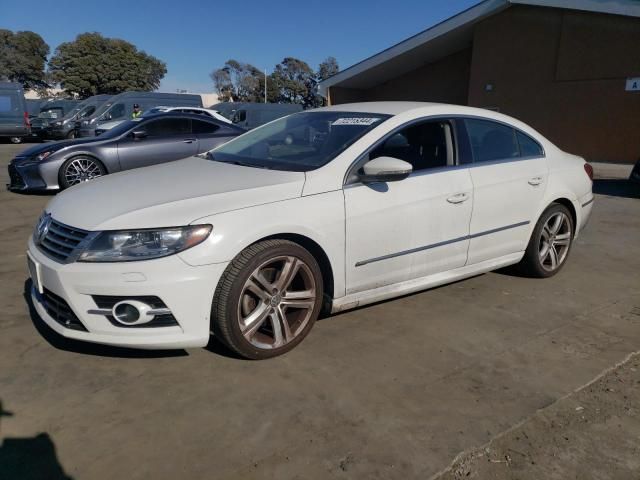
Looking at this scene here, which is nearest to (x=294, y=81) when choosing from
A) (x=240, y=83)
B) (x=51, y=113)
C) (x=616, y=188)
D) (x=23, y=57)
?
(x=240, y=83)

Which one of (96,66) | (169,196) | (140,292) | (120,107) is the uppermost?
(96,66)

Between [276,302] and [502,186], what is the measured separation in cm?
206

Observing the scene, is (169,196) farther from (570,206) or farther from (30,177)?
(30,177)

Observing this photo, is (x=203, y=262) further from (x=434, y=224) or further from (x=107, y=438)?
(x=434, y=224)

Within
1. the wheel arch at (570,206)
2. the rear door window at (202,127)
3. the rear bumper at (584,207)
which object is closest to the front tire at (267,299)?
the wheel arch at (570,206)

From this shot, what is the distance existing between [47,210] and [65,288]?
82 cm

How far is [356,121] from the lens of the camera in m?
3.52

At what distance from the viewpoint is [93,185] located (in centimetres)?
327

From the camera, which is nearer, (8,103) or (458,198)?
(458,198)

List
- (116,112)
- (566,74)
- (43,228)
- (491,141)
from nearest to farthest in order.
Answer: (43,228) → (491,141) → (566,74) → (116,112)

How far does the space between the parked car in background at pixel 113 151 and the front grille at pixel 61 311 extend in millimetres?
5404

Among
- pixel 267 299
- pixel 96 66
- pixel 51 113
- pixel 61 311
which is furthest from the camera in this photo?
pixel 96 66

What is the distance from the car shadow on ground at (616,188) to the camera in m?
9.52

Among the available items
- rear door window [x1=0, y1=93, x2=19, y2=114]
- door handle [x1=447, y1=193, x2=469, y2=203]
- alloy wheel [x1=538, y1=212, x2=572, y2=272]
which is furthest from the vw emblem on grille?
rear door window [x1=0, y1=93, x2=19, y2=114]
